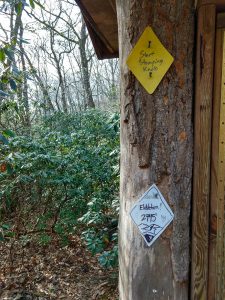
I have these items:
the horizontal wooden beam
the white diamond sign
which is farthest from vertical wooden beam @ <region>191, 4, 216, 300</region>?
the white diamond sign

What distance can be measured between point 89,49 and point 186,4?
37.2 feet

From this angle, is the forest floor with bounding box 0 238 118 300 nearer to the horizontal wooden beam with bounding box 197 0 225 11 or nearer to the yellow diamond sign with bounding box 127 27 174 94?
the yellow diamond sign with bounding box 127 27 174 94

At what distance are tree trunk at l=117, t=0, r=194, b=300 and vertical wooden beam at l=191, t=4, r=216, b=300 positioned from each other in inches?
1.2

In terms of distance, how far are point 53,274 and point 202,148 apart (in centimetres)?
292

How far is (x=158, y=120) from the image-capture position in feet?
4.06

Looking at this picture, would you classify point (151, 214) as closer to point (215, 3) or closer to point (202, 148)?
point (202, 148)

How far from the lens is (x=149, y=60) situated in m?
1.28

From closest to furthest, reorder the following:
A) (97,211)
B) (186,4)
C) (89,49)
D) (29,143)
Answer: (186,4)
(97,211)
(29,143)
(89,49)

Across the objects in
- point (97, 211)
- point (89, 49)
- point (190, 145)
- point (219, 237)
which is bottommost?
point (97, 211)

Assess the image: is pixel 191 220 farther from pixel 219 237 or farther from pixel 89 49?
pixel 89 49

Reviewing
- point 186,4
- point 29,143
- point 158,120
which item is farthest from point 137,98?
point 29,143

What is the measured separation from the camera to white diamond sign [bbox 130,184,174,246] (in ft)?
4.18

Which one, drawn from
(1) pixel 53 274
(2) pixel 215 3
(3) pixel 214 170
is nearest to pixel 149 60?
(2) pixel 215 3

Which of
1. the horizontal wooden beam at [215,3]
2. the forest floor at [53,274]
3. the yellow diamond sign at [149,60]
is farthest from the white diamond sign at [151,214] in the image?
the forest floor at [53,274]
